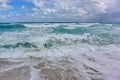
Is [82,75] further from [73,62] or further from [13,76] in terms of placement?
[13,76]

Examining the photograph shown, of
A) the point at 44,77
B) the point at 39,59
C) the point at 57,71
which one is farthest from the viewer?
the point at 39,59

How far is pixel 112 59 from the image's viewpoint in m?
7.45

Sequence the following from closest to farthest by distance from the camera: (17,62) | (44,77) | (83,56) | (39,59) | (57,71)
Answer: (44,77), (57,71), (17,62), (39,59), (83,56)

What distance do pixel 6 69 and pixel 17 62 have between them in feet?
3.06

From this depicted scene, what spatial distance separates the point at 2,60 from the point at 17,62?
2.71ft

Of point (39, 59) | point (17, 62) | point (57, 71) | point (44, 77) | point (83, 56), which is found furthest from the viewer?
point (83, 56)

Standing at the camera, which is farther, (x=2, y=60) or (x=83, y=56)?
(x=83, y=56)

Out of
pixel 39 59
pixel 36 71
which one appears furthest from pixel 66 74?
pixel 39 59

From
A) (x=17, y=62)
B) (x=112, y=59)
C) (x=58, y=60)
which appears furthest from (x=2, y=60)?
(x=112, y=59)

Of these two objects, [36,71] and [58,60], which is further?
[58,60]

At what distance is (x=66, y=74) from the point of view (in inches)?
217

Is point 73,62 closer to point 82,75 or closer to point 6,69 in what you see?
point 82,75

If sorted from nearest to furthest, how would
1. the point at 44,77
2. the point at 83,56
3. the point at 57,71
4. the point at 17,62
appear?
1. the point at 44,77
2. the point at 57,71
3. the point at 17,62
4. the point at 83,56

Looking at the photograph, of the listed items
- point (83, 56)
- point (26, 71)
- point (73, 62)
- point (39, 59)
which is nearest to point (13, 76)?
point (26, 71)
